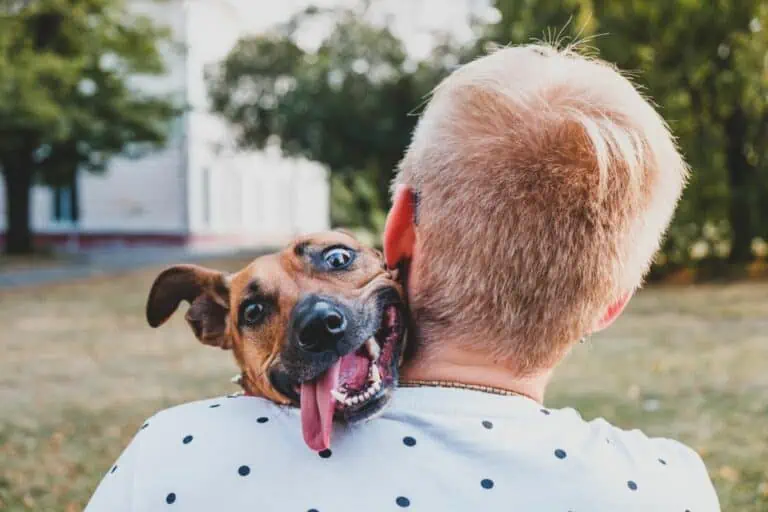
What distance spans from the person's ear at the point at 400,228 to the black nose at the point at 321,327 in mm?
310

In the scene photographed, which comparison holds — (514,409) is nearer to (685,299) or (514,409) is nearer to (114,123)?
(685,299)

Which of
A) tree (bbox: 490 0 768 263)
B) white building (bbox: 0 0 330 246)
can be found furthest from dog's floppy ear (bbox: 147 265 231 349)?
white building (bbox: 0 0 330 246)

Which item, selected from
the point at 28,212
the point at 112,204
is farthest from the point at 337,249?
the point at 112,204

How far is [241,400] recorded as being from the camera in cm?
162

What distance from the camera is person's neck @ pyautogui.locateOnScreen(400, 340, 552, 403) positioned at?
1565mm

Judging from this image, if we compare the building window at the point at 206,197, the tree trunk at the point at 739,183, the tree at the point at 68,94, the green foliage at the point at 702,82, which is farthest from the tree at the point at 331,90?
the tree trunk at the point at 739,183

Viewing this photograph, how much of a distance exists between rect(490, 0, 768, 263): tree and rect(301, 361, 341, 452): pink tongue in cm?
1811

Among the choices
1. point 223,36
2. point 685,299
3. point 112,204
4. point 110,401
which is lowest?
point 112,204

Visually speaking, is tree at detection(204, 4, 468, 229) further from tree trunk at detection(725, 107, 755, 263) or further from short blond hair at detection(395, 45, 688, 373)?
short blond hair at detection(395, 45, 688, 373)

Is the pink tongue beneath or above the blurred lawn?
above

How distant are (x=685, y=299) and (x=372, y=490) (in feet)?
51.1

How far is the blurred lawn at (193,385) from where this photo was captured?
5.56 meters

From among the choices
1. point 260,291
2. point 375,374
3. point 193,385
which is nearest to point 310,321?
point 375,374

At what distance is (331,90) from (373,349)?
99.6 feet
